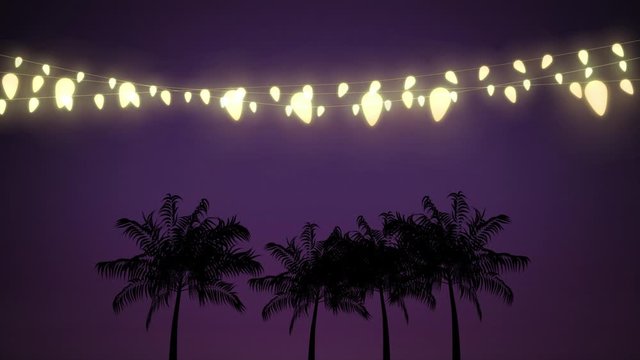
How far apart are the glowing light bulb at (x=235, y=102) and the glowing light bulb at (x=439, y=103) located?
2.94 metres

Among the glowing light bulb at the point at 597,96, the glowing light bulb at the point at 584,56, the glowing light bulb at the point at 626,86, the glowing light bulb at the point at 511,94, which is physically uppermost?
the glowing light bulb at the point at 584,56

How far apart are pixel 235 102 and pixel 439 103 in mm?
3185

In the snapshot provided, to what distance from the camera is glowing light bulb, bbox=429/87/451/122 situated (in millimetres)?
7285

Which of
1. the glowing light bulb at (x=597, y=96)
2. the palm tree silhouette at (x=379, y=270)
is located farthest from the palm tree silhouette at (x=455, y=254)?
the glowing light bulb at (x=597, y=96)

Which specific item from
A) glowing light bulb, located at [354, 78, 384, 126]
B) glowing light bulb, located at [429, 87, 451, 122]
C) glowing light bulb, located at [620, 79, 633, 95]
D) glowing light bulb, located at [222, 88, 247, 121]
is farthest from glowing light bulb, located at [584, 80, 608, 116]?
glowing light bulb, located at [222, 88, 247, 121]

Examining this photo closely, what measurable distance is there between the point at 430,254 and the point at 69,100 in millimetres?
12201

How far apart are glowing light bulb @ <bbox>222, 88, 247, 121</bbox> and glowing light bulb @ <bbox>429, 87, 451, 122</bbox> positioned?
116 inches

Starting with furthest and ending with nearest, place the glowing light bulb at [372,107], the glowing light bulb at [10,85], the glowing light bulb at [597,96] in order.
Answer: the glowing light bulb at [10,85] → the glowing light bulb at [372,107] → the glowing light bulb at [597,96]

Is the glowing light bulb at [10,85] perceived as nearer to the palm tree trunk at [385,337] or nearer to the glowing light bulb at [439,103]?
the glowing light bulb at [439,103]

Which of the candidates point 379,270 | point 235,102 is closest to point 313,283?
point 379,270

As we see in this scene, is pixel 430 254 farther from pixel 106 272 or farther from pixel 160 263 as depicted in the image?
pixel 106 272

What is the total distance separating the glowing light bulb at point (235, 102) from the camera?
7.96 m

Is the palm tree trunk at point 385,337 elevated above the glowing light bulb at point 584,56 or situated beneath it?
situated beneath

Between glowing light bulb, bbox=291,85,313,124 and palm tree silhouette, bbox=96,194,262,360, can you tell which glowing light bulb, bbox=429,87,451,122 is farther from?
palm tree silhouette, bbox=96,194,262,360
